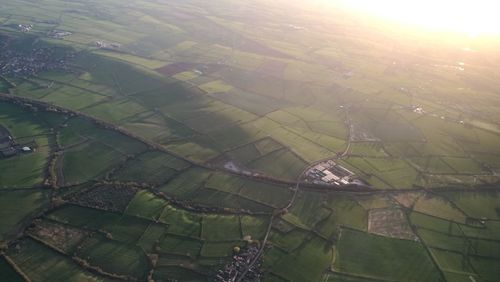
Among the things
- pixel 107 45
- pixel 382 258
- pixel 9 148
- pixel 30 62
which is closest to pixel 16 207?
pixel 9 148

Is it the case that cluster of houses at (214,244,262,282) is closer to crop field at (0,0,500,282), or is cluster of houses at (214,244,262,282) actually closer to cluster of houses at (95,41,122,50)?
crop field at (0,0,500,282)

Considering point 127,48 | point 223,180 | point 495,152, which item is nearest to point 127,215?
point 223,180

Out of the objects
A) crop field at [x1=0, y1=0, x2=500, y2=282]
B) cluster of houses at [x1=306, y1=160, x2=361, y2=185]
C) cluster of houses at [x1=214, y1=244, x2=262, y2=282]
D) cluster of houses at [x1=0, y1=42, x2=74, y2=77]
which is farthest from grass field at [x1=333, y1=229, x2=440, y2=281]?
cluster of houses at [x1=0, y1=42, x2=74, y2=77]

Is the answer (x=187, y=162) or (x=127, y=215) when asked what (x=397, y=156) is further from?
(x=127, y=215)

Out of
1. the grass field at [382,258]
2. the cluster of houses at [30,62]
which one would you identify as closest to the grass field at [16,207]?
the grass field at [382,258]

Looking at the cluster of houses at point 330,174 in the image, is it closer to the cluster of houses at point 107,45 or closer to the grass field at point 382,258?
the grass field at point 382,258

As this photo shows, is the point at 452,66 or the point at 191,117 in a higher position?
the point at 452,66

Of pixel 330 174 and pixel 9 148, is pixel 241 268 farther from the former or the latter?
pixel 9 148
